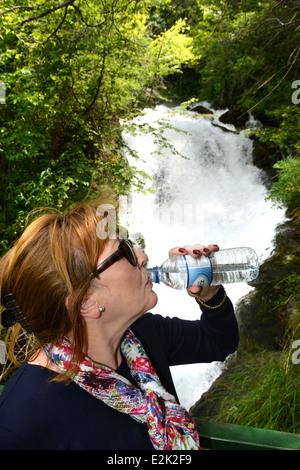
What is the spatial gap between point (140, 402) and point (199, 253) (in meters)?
0.59

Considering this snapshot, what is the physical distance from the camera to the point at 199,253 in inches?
56.0

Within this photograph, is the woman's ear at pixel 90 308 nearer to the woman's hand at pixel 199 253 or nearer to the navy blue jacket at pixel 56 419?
the navy blue jacket at pixel 56 419

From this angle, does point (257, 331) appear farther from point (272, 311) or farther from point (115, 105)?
point (115, 105)

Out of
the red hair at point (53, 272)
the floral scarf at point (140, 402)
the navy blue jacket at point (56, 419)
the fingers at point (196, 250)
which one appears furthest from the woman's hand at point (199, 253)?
the navy blue jacket at point (56, 419)

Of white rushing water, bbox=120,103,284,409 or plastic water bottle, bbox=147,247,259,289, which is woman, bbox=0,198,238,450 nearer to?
→ plastic water bottle, bbox=147,247,259,289

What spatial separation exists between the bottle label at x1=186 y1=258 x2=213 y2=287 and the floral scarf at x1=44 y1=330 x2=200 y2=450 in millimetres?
452

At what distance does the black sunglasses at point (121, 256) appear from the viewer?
1.30 meters

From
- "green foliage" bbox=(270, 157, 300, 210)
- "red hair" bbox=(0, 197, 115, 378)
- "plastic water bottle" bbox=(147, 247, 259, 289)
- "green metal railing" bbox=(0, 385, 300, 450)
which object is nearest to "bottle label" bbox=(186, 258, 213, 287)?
"plastic water bottle" bbox=(147, 247, 259, 289)

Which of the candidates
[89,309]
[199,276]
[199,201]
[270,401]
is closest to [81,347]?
[89,309]

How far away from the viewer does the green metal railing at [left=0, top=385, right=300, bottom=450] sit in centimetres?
120

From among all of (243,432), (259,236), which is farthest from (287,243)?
(243,432)

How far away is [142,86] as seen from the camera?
8.27m

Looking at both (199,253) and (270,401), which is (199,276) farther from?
(270,401)

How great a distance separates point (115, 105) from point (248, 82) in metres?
6.32
